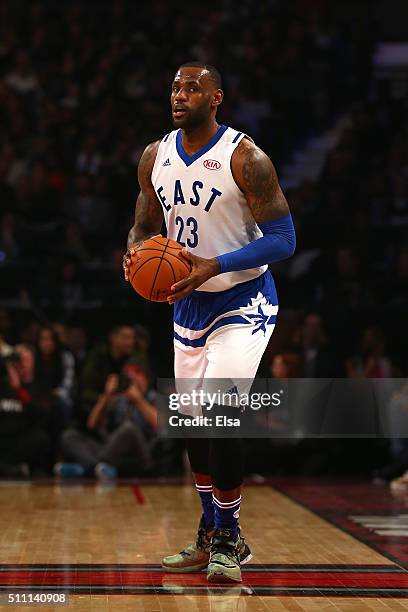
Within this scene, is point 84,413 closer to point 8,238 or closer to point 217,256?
point 8,238

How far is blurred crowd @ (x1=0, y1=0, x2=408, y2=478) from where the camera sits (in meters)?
9.52

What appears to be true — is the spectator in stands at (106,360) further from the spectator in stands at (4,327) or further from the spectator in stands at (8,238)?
the spectator in stands at (8,238)

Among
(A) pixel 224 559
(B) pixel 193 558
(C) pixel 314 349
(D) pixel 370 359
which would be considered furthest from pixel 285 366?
(A) pixel 224 559

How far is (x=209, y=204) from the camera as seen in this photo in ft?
16.0

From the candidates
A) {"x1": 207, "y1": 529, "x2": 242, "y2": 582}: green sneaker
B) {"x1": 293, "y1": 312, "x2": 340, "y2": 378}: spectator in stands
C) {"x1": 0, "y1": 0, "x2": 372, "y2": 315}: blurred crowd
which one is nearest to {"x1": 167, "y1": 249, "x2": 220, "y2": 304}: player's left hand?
{"x1": 207, "y1": 529, "x2": 242, "y2": 582}: green sneaker

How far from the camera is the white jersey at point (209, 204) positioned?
4.86 m

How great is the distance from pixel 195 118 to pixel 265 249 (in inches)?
26.1

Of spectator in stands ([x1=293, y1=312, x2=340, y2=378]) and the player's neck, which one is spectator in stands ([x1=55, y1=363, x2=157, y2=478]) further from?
the player's neck

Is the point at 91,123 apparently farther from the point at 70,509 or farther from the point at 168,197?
the point at 168,197

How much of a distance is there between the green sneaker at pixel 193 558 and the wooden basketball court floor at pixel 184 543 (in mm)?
71

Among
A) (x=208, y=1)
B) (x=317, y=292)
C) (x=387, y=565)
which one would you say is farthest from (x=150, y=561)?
(x=208, y=1)

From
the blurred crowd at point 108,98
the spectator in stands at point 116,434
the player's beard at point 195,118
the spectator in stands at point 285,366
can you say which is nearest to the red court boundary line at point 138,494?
the spectator in stands at point 116,434

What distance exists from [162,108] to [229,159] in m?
8.86

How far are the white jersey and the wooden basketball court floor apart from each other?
130cm
